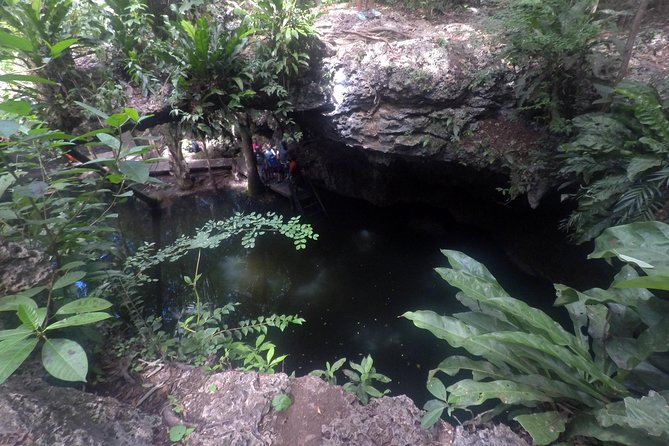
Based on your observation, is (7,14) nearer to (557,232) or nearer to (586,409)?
(586,409)

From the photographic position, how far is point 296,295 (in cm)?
590

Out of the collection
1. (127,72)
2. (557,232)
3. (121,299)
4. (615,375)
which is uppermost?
(127,72)

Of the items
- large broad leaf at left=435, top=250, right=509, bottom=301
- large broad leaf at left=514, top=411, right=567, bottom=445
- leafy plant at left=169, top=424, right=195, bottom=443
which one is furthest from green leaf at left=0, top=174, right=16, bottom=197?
large broad leaf at left=514, top=411, right=567, bottom=445

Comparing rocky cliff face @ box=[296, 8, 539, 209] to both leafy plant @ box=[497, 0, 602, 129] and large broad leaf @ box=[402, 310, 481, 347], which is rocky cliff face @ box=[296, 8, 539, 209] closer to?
leafy plant @ box=[497, 0, 602, 129]

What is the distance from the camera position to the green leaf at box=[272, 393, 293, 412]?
2035 mm

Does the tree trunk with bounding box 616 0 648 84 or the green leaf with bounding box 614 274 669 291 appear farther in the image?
the tree trunk with bounding box 616 0 648 84

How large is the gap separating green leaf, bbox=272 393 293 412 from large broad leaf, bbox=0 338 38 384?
122 cm

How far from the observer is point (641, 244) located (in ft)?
5.90

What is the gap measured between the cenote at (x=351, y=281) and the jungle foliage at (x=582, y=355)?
2.74 metres

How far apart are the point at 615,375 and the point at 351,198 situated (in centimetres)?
737

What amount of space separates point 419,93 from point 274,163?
15.2 ft

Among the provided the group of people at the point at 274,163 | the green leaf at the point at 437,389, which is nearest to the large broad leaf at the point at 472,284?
the green leaf at the point at 437,389

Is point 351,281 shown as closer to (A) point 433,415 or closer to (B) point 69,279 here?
(A) point 433,415

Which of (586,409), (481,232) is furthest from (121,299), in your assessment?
(481,232)
